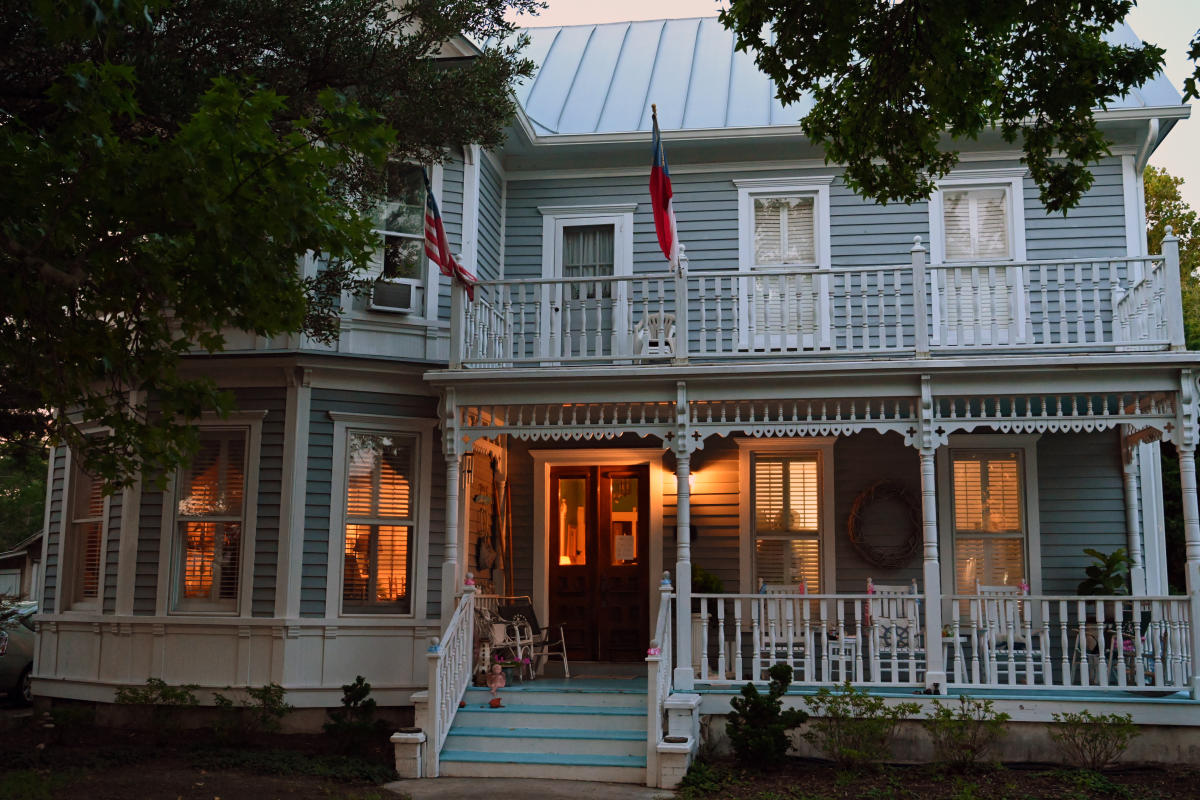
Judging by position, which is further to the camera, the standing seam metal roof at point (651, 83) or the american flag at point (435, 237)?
the standing seam metal roof at point (651, 83)

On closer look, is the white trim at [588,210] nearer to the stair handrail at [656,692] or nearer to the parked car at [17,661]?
the stair handrail at [656,692]

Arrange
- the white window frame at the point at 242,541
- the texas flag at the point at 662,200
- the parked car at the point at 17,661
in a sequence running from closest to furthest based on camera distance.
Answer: the texas flag at the point at 662,200, the white window frame at the point at 242,541, the parked car at the point at 17,661

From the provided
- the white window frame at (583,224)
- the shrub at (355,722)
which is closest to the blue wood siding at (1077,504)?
the white window frame at (583,224)

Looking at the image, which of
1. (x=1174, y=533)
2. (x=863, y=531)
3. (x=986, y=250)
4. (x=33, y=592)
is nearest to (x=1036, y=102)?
(x=986, y=250)

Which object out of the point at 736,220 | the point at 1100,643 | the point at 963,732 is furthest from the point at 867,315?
the point at 963,732

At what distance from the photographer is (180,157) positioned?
22.0 feet

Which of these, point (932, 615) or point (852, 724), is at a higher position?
point (932, 615)

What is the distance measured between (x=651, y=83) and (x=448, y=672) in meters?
8.44

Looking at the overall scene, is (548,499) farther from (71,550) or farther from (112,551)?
(71,550)

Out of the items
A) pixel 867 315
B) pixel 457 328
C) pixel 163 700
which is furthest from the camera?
pixel 457 328

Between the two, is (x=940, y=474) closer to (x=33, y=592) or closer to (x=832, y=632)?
(x=832, y=632)

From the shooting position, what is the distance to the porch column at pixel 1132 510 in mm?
11820

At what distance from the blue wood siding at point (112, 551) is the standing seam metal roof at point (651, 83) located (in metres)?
6.28

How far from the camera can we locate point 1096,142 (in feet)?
29.4
